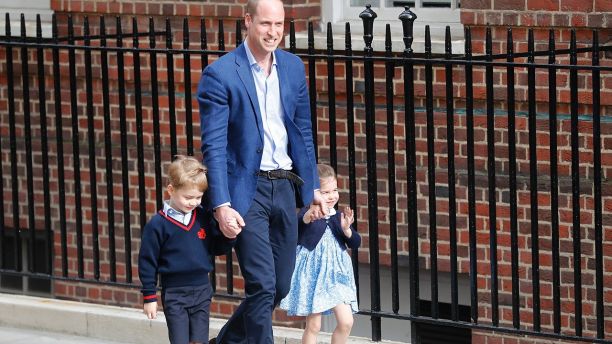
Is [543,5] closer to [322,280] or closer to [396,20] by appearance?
[396,20]

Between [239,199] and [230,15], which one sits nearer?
[239,199]

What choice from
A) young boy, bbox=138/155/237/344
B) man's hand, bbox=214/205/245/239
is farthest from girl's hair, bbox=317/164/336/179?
man's hand, bbox=214/205/245/239

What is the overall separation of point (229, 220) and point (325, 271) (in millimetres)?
888

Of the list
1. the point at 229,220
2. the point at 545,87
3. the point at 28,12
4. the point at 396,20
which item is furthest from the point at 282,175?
the point at 28,12

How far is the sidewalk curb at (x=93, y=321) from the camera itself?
28.8 feet

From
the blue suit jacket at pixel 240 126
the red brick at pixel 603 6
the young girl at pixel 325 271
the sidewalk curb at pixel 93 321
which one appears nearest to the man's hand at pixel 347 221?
the young girl at pixel 325 271

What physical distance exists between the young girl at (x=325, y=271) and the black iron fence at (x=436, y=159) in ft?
1.91

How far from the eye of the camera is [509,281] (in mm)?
9281

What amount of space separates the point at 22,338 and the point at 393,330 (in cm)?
229

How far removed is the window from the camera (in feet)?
31.4

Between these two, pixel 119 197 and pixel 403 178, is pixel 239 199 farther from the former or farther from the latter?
pixel 119 197

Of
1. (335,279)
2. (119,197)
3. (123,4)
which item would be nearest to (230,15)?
(123,4)

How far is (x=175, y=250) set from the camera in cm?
732

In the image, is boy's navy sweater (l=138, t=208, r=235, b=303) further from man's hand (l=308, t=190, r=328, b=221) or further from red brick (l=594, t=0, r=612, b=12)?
red brick (l=594, t=0, r=612, b=12)
